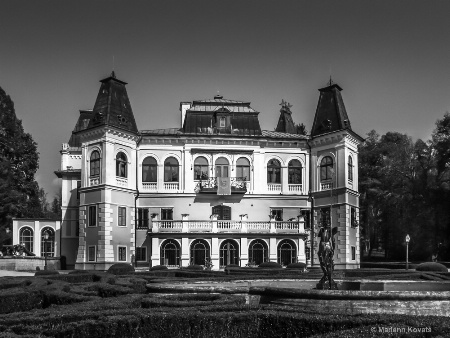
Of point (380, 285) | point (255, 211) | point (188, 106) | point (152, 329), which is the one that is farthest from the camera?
point (188, 106)

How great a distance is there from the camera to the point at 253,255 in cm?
4916

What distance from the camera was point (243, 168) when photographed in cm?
5234

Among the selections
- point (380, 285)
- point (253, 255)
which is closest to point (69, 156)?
point (253, 255)

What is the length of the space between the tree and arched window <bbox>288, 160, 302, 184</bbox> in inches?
1041

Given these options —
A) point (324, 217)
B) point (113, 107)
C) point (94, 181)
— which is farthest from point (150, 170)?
point (324, 217)

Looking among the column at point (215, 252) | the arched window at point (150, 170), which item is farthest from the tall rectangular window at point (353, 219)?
the arched window at point (150, 170)

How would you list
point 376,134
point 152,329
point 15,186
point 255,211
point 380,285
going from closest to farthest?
point 152,329 → point 380,285 → point 255,211 → point 15,186 → point 376,134

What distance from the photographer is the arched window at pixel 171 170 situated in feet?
169

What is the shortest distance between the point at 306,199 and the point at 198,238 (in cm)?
1014

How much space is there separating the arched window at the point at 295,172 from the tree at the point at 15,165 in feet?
86.7

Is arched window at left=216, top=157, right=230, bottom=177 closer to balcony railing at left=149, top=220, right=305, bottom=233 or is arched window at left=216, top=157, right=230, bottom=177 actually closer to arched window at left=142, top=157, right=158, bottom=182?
balcony railing at left=149, top=220, right=305, bottom=233

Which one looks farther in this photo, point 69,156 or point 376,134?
point 376,134

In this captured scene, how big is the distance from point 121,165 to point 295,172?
14.7 meters

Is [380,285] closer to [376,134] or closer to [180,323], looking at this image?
[180,323]
